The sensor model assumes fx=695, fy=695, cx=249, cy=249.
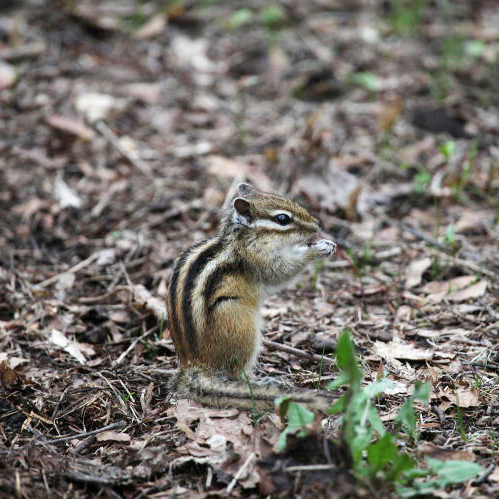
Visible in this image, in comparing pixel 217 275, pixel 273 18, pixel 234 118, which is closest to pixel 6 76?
pixel 234 118

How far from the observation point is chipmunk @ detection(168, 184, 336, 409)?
390 centimetres

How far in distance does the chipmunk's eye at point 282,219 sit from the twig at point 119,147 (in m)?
2.77

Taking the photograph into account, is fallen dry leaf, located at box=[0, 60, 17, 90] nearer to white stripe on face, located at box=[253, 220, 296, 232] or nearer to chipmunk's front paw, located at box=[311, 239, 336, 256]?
white stripe on face, located at box=[253, 220, 296, 232]

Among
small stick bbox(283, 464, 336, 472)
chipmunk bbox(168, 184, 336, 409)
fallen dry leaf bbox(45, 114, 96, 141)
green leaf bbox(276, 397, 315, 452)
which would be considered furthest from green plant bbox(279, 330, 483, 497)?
fallen dry leaf bbox(45, 114, 96, 141)

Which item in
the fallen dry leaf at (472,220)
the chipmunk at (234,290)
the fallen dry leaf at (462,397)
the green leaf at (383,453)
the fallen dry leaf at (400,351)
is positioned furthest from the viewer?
the fallen dry leaf at (472,220)

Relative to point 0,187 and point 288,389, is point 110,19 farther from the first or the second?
point 288,389

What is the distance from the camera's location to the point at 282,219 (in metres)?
4.42

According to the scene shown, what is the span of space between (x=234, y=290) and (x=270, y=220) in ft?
1.80

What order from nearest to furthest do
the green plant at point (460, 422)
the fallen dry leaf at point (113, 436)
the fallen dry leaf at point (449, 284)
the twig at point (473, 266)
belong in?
the green plant at point (460, 422) → the fallen dry leaf at point (113, 436) → the fallen dry leaf at point (449, 284) → the twig at point (473, 266)

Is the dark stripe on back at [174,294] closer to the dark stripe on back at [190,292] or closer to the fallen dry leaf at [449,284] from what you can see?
the dark stripe on back at [190,292]

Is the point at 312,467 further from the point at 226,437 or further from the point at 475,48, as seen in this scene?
the point at 475,48

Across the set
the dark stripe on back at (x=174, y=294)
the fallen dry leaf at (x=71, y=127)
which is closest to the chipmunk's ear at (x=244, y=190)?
the dark stripe on back at (x=174, y=294)

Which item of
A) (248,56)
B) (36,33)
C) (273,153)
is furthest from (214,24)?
(273,153)

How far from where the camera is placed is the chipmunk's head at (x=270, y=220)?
4.38m
